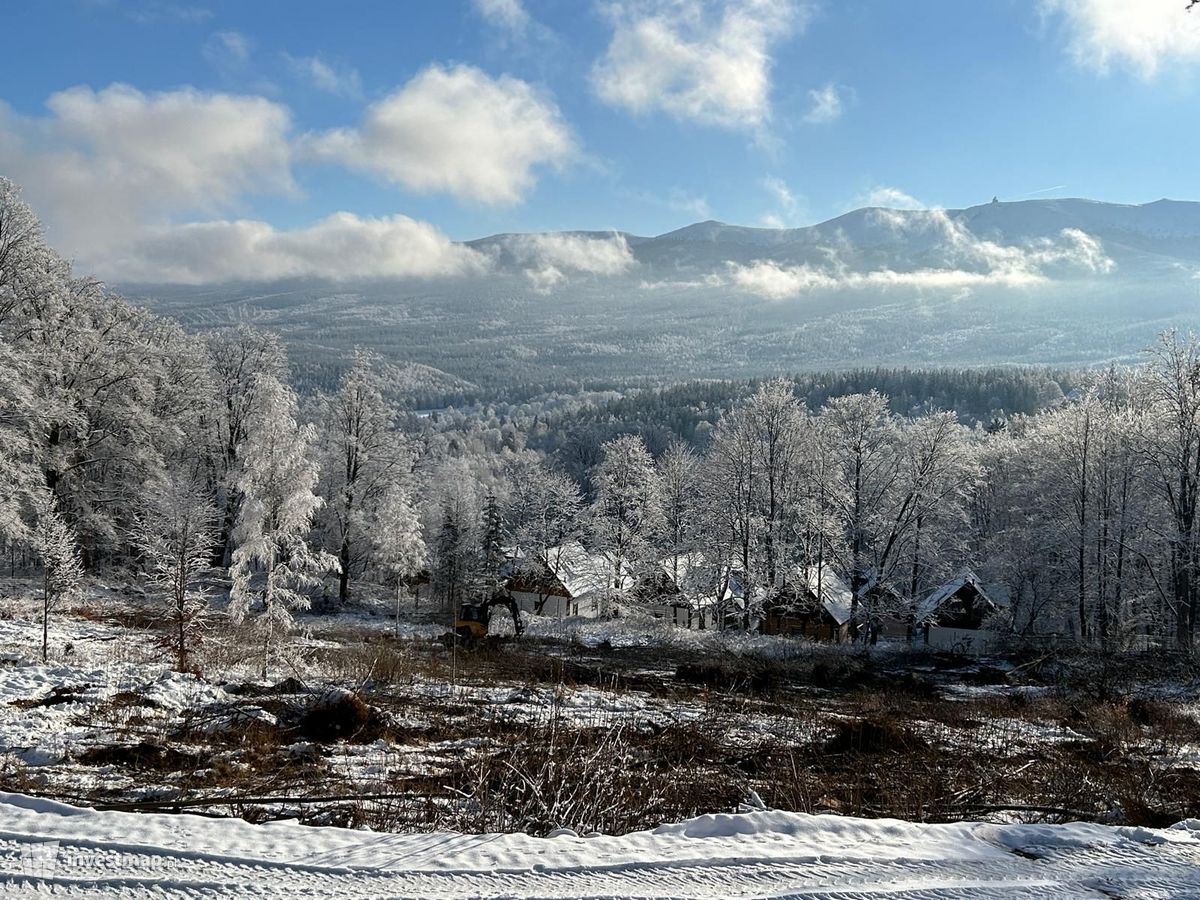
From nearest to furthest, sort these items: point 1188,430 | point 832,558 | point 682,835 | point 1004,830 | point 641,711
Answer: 1. point 682,835
2. point 1004,830
3. point 641,711
4. point 1188,430
5. point 832,558

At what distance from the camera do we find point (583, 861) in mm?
3496

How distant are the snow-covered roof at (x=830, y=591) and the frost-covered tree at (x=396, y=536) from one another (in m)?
18.3

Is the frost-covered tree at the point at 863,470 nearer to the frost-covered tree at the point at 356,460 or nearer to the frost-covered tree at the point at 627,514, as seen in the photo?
the frost-covered tree at the point at 627,514

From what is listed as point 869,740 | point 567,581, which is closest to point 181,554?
point 869,740

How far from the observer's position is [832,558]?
3344 cm

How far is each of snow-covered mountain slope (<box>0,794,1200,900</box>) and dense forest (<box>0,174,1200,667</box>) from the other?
15666mm

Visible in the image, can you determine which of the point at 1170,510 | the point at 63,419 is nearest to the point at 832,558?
the point at 1170,510

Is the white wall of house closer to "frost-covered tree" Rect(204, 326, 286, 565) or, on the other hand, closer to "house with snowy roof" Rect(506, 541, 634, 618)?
"house with snowy roof" Rect(506, 541, 634, 618)

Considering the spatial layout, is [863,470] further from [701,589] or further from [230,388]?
[230,388]

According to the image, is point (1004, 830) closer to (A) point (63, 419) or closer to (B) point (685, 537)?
(A) point (63, 419)

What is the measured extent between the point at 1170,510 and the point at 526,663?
25.9m

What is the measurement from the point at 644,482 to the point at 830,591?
1116cm

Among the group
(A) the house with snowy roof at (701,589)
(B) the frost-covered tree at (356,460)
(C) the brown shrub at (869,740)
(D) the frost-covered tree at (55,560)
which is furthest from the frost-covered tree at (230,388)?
(C) the brown shrub at (869,740)

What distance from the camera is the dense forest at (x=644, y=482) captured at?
923 inches
